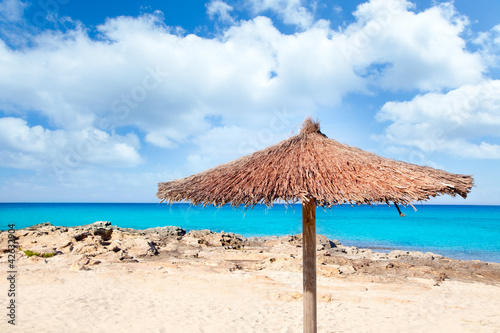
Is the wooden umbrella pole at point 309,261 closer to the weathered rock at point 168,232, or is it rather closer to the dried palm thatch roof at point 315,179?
the dried palm thatch roof at point 315,179

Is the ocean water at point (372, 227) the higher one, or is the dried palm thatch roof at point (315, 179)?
the dried palm thatch roof at point (315, 179)

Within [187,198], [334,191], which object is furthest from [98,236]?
[334,191]

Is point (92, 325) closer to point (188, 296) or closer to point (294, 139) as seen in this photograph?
point (188, 296)

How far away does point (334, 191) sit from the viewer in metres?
3.46

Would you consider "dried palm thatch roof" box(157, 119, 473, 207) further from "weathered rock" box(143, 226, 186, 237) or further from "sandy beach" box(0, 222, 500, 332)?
"weathered rock" box(143, 226, 186, 237)

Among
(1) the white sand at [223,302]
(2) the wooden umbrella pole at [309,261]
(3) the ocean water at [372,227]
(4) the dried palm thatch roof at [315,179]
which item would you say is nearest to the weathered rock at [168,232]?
(3) the ocean water at [372,227]

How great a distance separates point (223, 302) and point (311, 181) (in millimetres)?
5321

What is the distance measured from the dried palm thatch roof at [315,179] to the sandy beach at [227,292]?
3.59 m

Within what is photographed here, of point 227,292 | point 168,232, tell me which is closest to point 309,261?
point 227,292

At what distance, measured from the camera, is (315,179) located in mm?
3627

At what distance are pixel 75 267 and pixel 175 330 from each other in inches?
236

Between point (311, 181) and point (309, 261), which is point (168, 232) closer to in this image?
point (309, 261)

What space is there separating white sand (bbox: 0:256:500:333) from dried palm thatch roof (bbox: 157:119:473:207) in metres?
3.60

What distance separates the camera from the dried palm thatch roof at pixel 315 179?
341cm
